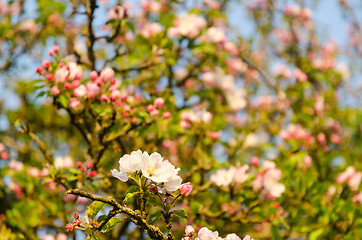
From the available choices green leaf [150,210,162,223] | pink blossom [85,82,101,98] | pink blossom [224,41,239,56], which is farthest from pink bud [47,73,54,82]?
pink blossom [224,41,239,56]

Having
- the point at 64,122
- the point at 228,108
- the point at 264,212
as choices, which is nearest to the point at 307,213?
the point at 264,212

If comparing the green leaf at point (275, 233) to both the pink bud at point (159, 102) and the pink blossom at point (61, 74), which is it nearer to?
the pink bud at point (159, 102)

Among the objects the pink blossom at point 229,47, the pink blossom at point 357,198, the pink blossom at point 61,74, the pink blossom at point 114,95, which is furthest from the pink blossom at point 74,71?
the pink blossom at point 357,198

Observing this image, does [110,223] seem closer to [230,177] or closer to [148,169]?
[148,169]

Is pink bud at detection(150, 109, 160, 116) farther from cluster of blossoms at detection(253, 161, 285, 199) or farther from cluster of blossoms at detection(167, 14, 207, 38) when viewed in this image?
cluster of blossoms at detection(167, 14, 207, 38)

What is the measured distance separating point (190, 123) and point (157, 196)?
5.99 ft

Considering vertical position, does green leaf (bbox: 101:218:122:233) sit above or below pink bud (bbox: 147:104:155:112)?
above

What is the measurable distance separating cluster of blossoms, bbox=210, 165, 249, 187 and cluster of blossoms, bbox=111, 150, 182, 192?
124cm

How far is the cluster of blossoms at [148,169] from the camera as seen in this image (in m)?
1.70

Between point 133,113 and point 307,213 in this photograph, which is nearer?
point 133,113

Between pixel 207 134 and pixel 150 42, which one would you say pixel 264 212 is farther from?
pixel 150 42

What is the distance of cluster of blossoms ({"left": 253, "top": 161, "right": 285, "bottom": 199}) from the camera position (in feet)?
9.50

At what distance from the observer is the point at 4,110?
552cm

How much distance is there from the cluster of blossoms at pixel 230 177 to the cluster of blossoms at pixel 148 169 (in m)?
1.24
